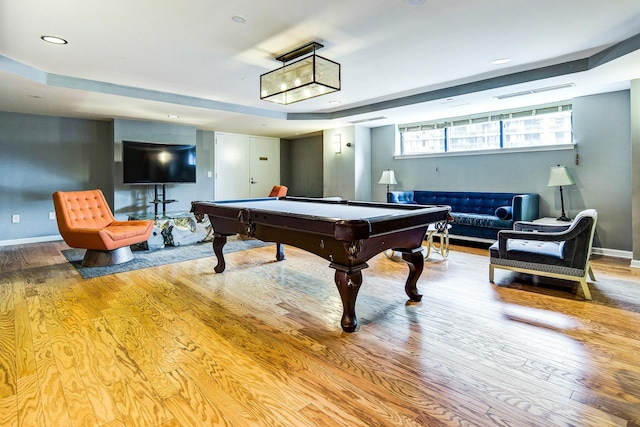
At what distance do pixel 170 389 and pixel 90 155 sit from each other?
6129 millimetres

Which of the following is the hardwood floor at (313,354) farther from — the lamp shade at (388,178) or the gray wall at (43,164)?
the lamp shade at (388,178)

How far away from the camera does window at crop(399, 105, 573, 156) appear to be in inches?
206

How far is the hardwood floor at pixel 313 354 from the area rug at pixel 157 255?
46 centimetres

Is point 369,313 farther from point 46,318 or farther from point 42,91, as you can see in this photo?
point 42,91

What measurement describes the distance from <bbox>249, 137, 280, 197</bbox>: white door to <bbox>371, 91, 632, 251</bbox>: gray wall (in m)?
5.27

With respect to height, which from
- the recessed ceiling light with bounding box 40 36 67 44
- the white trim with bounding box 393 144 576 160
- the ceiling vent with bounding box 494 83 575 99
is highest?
the ceiling vent with bounding box 494 83 575 99

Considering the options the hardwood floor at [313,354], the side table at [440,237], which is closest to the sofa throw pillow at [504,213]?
the side table at [440,237]

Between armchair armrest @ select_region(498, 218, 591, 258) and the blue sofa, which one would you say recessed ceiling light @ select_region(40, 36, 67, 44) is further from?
the blue sofa

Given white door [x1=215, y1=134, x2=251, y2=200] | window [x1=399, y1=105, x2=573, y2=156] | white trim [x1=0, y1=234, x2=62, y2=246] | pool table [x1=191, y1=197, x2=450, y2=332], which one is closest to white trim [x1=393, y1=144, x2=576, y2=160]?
window [x1=399, y1=105, x2=573, y2=156]

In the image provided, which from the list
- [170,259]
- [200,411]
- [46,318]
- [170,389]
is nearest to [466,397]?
[200,411]

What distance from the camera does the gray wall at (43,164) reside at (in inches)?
219

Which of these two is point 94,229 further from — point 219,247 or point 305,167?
point 305,167

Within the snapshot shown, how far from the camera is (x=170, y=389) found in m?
1.72

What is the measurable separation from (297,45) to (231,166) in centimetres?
548
